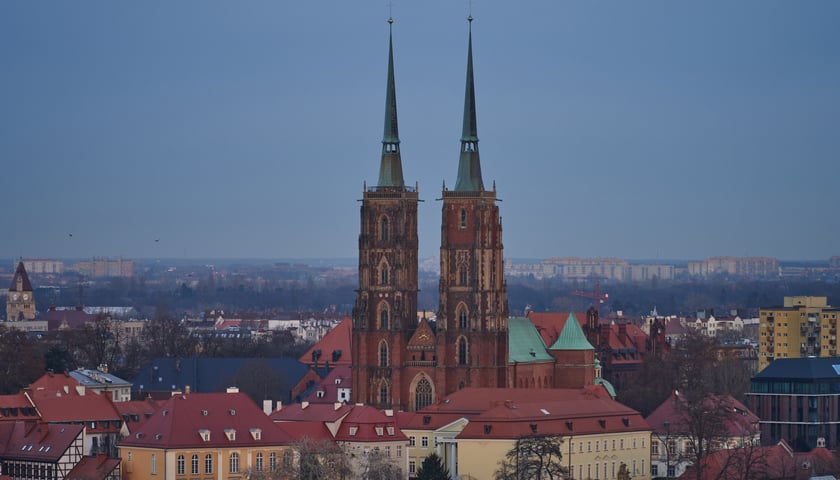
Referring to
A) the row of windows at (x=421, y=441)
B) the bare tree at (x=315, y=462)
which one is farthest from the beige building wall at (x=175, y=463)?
the row of windows at (x=421, y=441)

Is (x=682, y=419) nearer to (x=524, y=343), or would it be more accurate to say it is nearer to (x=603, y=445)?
(x=603, y=445)

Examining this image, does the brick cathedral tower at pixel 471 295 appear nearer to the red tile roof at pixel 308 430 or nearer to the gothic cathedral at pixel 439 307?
the gothic cathedral at pixel 439 307

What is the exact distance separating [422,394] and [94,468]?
100 feet

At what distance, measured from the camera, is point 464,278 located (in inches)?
5015

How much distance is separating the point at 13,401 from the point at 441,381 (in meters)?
24.8

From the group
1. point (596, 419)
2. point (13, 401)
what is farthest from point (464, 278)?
point (13, 401)

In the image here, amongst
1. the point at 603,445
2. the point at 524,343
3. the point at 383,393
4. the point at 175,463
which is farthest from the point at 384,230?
the point at 175,463

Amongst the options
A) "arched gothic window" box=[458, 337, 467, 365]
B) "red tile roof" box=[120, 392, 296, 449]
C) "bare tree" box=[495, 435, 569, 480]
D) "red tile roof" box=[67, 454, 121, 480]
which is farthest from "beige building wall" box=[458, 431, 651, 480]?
"red tile roof" box=[67, 454, 121, 480]

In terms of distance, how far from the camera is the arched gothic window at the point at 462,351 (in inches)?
4995

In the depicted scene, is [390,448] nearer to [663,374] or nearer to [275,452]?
[275,452]

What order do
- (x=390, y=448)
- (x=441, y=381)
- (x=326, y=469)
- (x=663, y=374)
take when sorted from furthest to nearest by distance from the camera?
(x=663, y=374) → (x=441, y=381) → (x=390, y=448) → (x=326, y=469)

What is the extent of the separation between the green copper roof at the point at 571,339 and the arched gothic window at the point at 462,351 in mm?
10381

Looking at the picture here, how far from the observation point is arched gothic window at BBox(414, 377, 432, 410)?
127 metres

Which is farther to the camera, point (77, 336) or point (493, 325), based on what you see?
point (77, 336)
